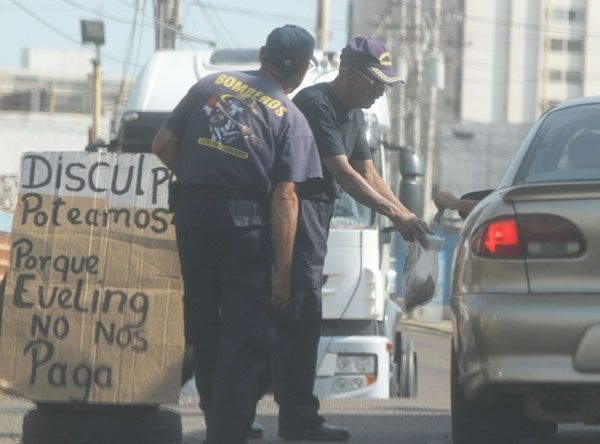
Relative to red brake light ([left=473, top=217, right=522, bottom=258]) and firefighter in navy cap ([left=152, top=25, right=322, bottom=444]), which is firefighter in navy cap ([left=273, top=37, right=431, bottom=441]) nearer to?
firefighter in navy cap ([left=152, top=25, right=322, bottom=444])

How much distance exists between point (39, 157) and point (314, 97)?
1.35 metres

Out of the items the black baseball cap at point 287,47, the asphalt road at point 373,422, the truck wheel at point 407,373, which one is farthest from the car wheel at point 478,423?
the truck wheel at point 407,373

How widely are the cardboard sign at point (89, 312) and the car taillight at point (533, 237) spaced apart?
146cm

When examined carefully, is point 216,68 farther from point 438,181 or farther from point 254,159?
point 438,181

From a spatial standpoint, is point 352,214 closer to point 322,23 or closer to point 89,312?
point 89,312

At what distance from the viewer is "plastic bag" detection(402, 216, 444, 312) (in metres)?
6.77

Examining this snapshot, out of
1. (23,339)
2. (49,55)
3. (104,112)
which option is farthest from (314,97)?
(49,55)

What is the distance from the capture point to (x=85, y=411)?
20.2 feet

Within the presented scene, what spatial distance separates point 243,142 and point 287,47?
0.49m

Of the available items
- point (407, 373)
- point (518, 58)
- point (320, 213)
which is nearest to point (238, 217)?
point (320, 213)

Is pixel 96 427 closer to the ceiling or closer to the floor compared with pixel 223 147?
closer to the floor

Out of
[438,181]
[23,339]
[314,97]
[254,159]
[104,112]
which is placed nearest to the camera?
[254,159]

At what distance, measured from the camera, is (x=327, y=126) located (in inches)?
269

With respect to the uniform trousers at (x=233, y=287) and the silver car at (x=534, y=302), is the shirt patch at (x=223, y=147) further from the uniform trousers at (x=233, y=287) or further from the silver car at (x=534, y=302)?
the silver car at (x=534, y=302)
